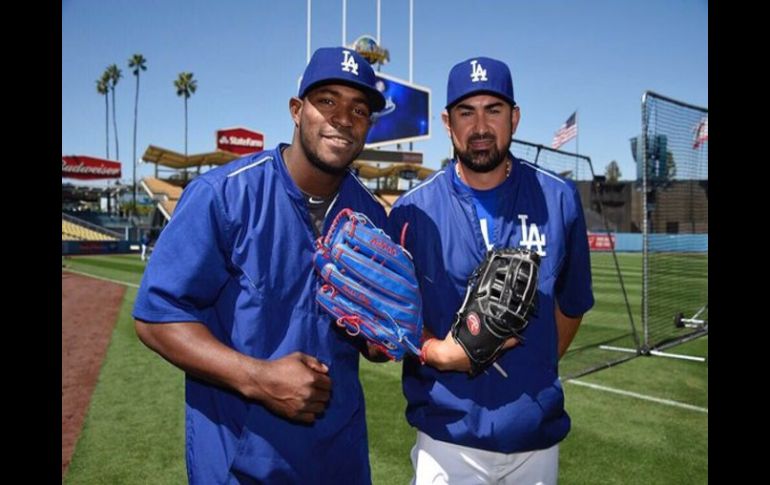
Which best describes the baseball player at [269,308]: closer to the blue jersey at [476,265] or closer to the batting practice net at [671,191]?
the blue jersey at [476,265]

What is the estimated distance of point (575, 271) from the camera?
2.46 meters

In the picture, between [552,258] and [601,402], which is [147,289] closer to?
[552,258]

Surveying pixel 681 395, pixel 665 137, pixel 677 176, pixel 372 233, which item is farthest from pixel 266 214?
pixel 677 176

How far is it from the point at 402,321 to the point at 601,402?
4311 mm

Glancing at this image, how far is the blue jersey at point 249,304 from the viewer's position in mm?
1736

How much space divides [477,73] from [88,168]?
56.0m

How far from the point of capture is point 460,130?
2363 millimetres

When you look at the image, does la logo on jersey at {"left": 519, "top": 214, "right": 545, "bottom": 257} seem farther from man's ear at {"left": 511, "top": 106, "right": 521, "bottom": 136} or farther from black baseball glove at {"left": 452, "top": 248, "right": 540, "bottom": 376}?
man's ear at {"left": 511, "top": 106, "right": 521, "bottom": 136}

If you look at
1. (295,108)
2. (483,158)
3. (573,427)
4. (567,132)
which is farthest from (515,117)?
(567,132)

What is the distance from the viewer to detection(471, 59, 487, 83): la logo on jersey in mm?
2283

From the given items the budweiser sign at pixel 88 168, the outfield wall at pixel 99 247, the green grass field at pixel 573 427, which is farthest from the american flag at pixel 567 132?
the budweiser sign at pixel 88 168

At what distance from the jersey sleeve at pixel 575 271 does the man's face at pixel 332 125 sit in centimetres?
98

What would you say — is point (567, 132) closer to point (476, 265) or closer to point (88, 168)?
point (476, 265)

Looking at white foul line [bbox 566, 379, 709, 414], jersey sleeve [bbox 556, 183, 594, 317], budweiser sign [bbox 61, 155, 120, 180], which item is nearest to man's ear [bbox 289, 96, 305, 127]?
jersey sleeve [bbox 556, 183, 594, 317]
